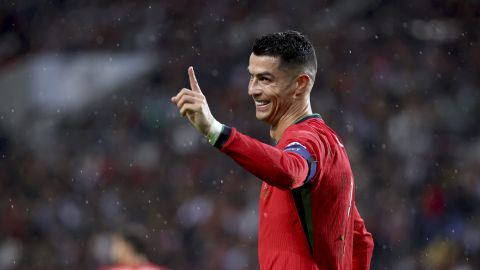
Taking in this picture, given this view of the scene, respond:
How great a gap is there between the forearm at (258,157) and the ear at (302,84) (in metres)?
0.64

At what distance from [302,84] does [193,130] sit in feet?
21.3

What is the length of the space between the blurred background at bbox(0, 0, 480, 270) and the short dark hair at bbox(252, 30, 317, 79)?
18.6 ft

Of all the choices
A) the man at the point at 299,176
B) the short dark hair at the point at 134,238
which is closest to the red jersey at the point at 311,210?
the man at the point at 299,176

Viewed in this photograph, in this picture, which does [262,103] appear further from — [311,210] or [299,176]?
[299,176]

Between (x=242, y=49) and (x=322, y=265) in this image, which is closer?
(x=322, y=265)

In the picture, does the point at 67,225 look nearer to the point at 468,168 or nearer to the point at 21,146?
the point at 21,146

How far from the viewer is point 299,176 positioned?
2.91 metres

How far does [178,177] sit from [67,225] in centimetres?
122

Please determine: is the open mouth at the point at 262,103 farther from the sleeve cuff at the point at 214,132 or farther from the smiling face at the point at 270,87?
the sleeve cuff at the point at 214,132

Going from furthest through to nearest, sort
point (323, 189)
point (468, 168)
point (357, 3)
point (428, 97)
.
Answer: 1. point (357, 3)
2. point (428, 97)
3. point (468, 168)
4. point (323, 189)

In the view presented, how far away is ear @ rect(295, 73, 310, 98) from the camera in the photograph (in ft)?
11.3

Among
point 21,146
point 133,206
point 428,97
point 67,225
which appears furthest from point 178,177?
point 428,97

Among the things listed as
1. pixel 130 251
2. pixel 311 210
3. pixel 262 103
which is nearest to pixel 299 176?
pixel 311 210

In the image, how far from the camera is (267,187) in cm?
337
